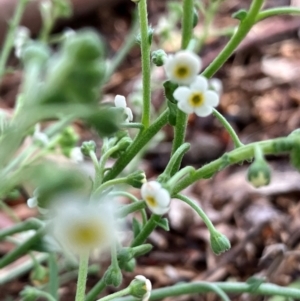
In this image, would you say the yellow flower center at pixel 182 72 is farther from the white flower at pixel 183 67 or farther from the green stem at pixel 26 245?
the green stem at pixel 26 245

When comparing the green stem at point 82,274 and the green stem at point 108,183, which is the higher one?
the green stem at point 108,183

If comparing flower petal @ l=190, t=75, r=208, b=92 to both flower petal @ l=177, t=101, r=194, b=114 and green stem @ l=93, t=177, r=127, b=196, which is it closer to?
flower petal @ l=177, t=101, r=194, b=114

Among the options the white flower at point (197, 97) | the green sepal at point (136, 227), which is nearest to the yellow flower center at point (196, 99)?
the white flower at point (197, 97)

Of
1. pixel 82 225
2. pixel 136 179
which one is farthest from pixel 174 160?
pixel 82 225

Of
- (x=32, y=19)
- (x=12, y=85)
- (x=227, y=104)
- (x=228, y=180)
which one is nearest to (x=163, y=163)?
(x=228, y=180)

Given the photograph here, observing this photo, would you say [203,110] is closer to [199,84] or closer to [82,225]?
[199,84]

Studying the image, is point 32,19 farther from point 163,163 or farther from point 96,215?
point 96,215
